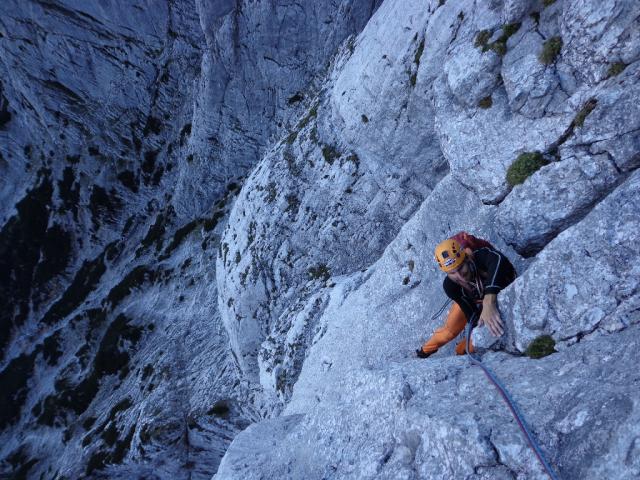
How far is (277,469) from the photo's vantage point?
30.3 ft

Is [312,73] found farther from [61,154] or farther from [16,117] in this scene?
[16,117]

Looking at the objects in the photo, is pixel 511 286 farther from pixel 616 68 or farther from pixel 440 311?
pixel 616 68

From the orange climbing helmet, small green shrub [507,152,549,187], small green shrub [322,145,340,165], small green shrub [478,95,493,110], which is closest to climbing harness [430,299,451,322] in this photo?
the orange climbing helmet

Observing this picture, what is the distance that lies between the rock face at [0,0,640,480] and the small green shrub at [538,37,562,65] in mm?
42

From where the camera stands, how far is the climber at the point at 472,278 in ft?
25.7

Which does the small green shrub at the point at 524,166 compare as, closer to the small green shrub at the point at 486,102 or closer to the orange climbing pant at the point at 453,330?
the small green shrub at the point at 486,102

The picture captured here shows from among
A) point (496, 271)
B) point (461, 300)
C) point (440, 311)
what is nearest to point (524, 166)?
point (496, 271)

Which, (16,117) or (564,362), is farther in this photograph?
(16,117)

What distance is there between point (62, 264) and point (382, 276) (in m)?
49.9

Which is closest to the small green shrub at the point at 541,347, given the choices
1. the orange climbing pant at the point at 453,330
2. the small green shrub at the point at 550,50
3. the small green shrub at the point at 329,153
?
the orange climbing pant at the point at 453,330

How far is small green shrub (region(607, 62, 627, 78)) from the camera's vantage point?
7261 millimetres

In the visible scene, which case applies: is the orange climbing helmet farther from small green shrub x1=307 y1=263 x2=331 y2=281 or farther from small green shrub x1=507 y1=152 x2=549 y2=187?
small green shrub x1=307 y1=263 x2=331 y2=281

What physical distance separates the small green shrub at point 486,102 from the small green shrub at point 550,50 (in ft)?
4.94

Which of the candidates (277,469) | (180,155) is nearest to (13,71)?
(180,155)
